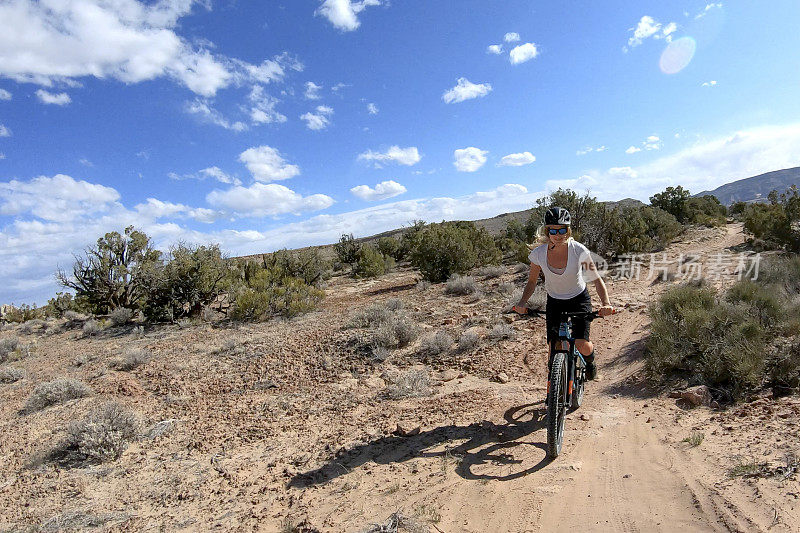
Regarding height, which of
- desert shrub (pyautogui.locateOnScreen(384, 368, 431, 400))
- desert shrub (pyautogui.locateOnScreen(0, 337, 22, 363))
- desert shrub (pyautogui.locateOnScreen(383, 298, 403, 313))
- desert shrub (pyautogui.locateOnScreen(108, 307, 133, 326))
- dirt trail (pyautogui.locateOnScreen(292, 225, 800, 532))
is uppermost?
desert shrub (pyautogui.locateOnScreen(108, 307, 133, 326))

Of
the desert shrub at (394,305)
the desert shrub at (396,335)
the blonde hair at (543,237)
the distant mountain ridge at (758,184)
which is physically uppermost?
the distant mountain ridge at (758,184)

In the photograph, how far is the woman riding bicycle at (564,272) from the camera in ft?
12.0

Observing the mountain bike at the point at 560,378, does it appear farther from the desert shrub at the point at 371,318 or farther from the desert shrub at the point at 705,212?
the desert shrub at the point at 705,212

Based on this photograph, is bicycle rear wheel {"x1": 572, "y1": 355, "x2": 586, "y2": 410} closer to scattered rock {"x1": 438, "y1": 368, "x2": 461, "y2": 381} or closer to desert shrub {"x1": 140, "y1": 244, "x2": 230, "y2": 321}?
scattered rock {"x1": 438, "y1": 368, "x2": 461, "y2": 381}

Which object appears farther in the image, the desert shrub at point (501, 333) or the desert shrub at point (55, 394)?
the desert shrub at point (501, 333)

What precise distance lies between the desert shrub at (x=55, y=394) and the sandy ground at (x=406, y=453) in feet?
0.69

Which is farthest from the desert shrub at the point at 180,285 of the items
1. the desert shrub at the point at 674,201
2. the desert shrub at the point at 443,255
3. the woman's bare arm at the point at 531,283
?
the desert shrub at the point at 674,201

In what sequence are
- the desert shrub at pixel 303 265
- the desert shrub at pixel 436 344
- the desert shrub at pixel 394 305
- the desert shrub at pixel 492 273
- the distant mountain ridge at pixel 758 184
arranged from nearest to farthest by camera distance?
the desert shrub at pixel 436 344, the desert shrub at pixel 394 305, the desert shrub at pixel 492 273, the desert shrub at pixel 303 265, the distant mountain ridge at pixel 758 184

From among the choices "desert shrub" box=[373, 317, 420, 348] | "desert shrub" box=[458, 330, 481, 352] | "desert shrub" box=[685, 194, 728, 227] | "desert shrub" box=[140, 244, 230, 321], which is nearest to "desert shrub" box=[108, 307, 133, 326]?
"desert shrub" box=[140, 244, 230, 321]

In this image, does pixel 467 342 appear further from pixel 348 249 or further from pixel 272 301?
pixel 348 249

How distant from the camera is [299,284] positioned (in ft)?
45.6

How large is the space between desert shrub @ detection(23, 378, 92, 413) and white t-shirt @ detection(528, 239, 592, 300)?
6.99 meters

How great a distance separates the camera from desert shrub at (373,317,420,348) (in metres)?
7.64

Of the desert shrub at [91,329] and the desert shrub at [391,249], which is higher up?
the desert shrub at [391,249]
